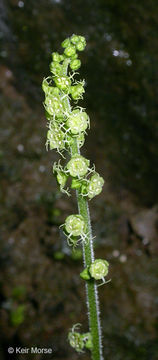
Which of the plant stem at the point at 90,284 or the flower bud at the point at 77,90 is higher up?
the flower bud at the point at 77,90

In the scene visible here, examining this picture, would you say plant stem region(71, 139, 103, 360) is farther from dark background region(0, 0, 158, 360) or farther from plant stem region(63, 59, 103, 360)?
dark background region(0, 0, 158, 360)

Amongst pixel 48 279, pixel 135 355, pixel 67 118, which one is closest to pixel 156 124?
pixel 48 279

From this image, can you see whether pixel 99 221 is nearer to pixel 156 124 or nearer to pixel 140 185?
pixel 140 185

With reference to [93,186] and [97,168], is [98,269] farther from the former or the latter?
[97,168]

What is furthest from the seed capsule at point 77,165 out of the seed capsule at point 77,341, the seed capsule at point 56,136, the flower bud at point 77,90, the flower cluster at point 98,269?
the seed capsule at point 77,341

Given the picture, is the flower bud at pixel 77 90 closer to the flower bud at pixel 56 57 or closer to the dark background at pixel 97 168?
the flower bud at pixel 56 57
